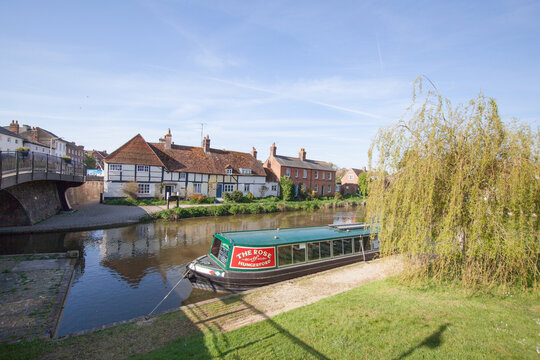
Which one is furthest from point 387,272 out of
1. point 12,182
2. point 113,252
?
point 12,182

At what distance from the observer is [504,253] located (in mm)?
7289

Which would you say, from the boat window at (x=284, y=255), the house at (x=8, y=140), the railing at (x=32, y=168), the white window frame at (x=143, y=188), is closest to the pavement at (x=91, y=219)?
the railing at (x=32, y=168)

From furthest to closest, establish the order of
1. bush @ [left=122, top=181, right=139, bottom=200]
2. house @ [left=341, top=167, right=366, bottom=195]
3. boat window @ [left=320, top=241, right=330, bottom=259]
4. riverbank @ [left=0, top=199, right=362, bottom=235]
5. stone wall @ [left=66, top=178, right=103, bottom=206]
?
house @ [left=341, top=167, right=366, bottom=195] < bush @ [left=122, top=181, right=139, bottom=200] < stone wall @ [left=66, top=178, right=103, bottom=206] < riverbank @ [left=0, top=199, right=362, bottom=235] < boat window @ [left=320, top=241, right=330, bottom=259]

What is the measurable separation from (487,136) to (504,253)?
3.13m

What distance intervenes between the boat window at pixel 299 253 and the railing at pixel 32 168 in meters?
12.5

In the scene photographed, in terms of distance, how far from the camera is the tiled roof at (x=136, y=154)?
90.8 feet

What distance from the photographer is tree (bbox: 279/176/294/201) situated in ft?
121

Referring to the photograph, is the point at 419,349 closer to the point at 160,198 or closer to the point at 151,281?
the point at 151,281

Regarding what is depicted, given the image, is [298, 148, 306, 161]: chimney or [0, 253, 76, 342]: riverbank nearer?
[0, 253, 76, 342]: riverbank

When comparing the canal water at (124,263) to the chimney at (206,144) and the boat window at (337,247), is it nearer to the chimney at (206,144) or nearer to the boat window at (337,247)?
the boat window at (337,247)

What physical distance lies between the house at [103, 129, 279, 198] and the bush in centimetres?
58

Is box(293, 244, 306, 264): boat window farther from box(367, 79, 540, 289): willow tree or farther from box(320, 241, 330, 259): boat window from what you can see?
box(367, 79, 540, 289): willow tree

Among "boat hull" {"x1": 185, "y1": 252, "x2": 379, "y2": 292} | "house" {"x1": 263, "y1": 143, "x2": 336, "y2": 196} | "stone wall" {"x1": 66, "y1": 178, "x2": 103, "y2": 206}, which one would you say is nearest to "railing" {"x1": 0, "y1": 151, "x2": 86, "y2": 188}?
"stone wall" {"x1": 66, "y1": 178, "x2": 103, "y2": 206}

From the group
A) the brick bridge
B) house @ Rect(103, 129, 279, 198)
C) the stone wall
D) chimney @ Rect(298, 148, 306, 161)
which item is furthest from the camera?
chimney @ Rect(298, 148, 306, 161)
